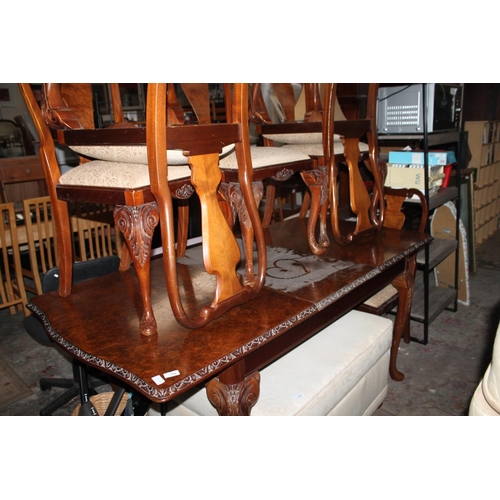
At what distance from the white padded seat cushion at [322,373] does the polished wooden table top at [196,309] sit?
6.3 inches

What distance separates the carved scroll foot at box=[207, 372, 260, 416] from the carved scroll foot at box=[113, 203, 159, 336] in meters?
0.22

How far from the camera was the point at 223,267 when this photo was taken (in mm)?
1207

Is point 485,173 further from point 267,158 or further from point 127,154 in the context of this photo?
point 127,154

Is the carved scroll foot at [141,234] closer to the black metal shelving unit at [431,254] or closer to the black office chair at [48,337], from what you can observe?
the black office chair at [48,337]

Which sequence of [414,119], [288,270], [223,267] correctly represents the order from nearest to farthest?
[223,267]
[288,270]
[414,119]

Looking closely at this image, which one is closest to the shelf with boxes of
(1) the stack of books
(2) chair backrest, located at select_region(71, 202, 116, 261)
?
(1) the stack of books

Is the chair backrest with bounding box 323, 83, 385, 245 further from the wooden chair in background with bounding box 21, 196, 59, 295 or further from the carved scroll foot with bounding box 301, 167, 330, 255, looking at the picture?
the wooden chair in background with bounding box 21, 196, 59, 295

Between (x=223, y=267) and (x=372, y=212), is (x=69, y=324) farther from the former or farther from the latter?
(x=372, y=212)

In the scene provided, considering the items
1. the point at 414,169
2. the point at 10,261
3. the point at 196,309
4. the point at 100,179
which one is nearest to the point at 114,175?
the point at 100,179

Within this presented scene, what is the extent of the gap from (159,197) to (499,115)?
4707 millimetres

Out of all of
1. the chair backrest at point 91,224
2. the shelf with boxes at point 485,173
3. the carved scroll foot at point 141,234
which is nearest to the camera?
the carved scroll foot at point 141,234

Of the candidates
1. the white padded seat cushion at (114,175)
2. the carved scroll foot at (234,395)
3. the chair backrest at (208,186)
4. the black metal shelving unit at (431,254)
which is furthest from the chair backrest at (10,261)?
the black metal shelving unit at (431,254)

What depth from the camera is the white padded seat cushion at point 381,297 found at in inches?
80.1

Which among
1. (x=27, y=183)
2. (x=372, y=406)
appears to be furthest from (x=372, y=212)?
(x=27, y=183)
